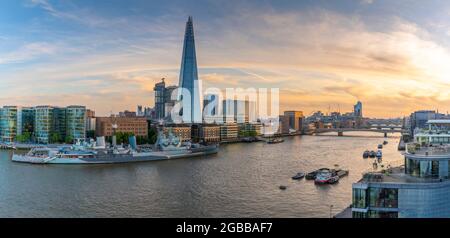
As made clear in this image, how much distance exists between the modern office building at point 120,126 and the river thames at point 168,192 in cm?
634

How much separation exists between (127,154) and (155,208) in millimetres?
5284

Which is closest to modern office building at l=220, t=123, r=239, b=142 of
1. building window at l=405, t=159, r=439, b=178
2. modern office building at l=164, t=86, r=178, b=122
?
modern office building at l=164, t=86, r=178, b=122

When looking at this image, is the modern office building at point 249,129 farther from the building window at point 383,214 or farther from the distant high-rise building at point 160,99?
the building window at point 383,214

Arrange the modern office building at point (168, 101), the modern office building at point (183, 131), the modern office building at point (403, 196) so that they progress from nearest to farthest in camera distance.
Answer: the modern office building at point (403, 196) < the modern office building at point (183, 131) < the modern office building at point (168, 101)

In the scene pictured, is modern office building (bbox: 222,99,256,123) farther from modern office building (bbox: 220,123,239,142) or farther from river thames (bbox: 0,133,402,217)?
river thames (bbox: 0,133,402,217)

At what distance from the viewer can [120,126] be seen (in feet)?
47.6

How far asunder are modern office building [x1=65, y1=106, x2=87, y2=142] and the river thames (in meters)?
5.64

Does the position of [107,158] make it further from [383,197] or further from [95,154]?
[383,197]

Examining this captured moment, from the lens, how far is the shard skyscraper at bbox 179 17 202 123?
18234 millimetres

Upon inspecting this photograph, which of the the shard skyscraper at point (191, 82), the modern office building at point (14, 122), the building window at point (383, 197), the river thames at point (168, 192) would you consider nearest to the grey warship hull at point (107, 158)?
the river thames at point (168, 192)

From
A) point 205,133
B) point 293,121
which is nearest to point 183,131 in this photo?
point 205,133

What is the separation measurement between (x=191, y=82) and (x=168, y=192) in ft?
45.6

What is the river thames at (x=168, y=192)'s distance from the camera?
3.91 meters
